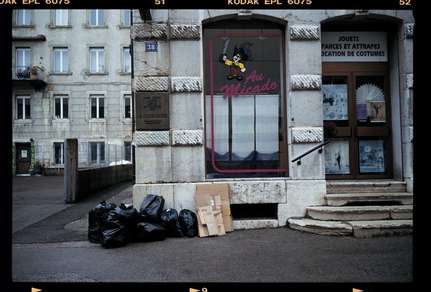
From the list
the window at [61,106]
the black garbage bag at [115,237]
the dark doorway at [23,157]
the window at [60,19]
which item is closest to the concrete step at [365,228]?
the black garbage bag at [115,237]

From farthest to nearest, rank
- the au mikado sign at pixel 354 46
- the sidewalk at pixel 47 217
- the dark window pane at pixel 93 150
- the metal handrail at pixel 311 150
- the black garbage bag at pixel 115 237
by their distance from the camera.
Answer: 1. the dark window pane at pixel 93 150
2. the au mikado sign at pixel 354 46
3. the metal handrail at pixel 311 150
4. the sidewalk at pixel 47 217
5. the black garbage bag at pixel 115 237

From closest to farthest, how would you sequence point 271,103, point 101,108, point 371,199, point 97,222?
point 97,222, point 371,199, point 271,103, point 101,108

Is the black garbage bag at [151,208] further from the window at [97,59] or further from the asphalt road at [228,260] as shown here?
the window at [97,59]

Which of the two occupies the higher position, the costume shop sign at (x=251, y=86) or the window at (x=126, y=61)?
the window at (x=126, y=61)

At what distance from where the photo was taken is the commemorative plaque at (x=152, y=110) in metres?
7.86

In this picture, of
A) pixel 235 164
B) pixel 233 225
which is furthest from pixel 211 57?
pixel 233 225

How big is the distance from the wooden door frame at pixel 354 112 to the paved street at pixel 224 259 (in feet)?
7.62

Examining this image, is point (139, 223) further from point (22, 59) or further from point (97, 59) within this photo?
point (22, 59)

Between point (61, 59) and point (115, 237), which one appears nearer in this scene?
point (115, 237)

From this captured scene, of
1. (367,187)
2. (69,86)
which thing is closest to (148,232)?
(367,187)

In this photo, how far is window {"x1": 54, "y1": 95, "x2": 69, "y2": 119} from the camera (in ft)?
93.4

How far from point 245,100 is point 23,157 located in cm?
2561

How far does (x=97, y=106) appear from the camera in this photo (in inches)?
1119

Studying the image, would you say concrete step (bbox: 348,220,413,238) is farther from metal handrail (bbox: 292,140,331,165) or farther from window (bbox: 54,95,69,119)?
window (bbox: 54,95,69,119)
